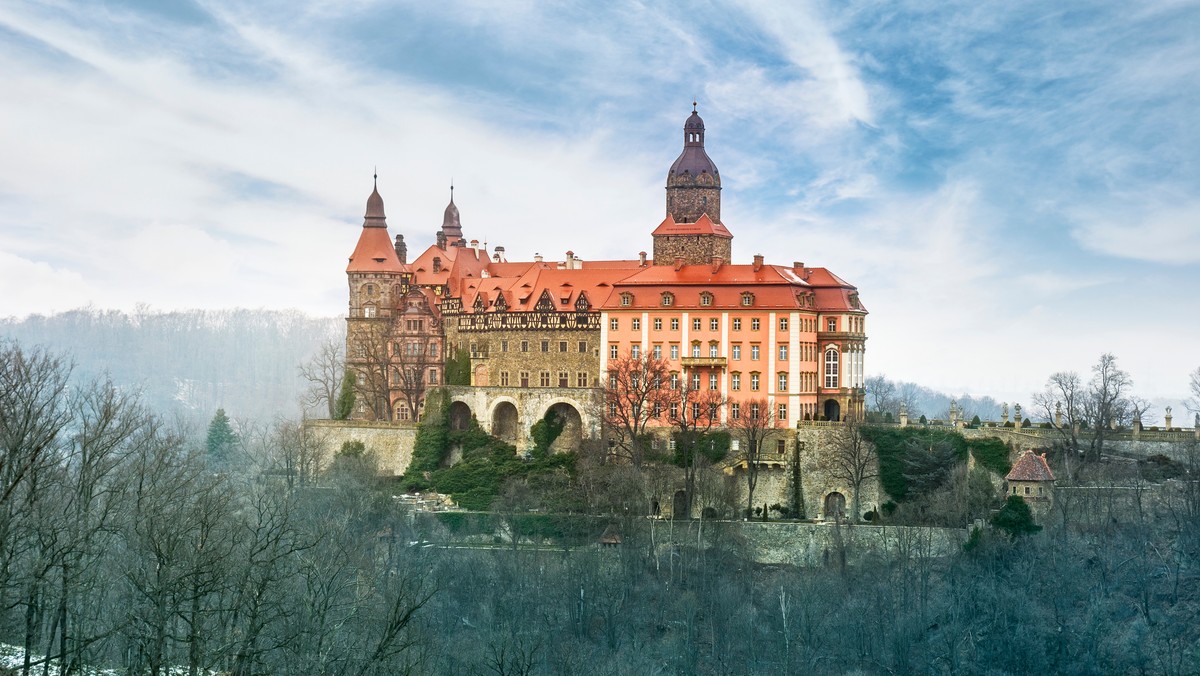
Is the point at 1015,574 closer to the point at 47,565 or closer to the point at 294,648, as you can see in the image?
the point at 294,648

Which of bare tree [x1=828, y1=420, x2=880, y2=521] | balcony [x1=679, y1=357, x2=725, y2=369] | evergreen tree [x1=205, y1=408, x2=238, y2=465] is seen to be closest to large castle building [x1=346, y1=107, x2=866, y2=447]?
balcony [x1=679, y1=357, x2=725, y2=369]

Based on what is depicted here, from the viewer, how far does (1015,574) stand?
155 ft

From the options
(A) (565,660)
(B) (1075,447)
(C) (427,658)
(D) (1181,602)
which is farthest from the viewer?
(B) (1075,447)

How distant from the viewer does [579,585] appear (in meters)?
49.0

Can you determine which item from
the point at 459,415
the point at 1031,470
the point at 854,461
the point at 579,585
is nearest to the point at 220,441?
the point at 459,415

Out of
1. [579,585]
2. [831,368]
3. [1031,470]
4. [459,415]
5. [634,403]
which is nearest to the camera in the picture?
[579,585]

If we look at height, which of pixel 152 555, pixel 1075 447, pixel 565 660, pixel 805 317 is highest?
pixel 805 317

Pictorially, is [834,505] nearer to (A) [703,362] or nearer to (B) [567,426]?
(A) [703,362]

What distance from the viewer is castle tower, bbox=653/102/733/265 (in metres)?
64.1

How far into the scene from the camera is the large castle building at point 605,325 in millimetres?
58812

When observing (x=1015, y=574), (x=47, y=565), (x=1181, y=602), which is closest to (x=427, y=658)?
(x=47, y=565)

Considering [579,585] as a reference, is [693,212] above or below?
above

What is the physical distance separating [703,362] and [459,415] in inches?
483

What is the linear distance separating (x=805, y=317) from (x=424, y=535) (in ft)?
61.7
